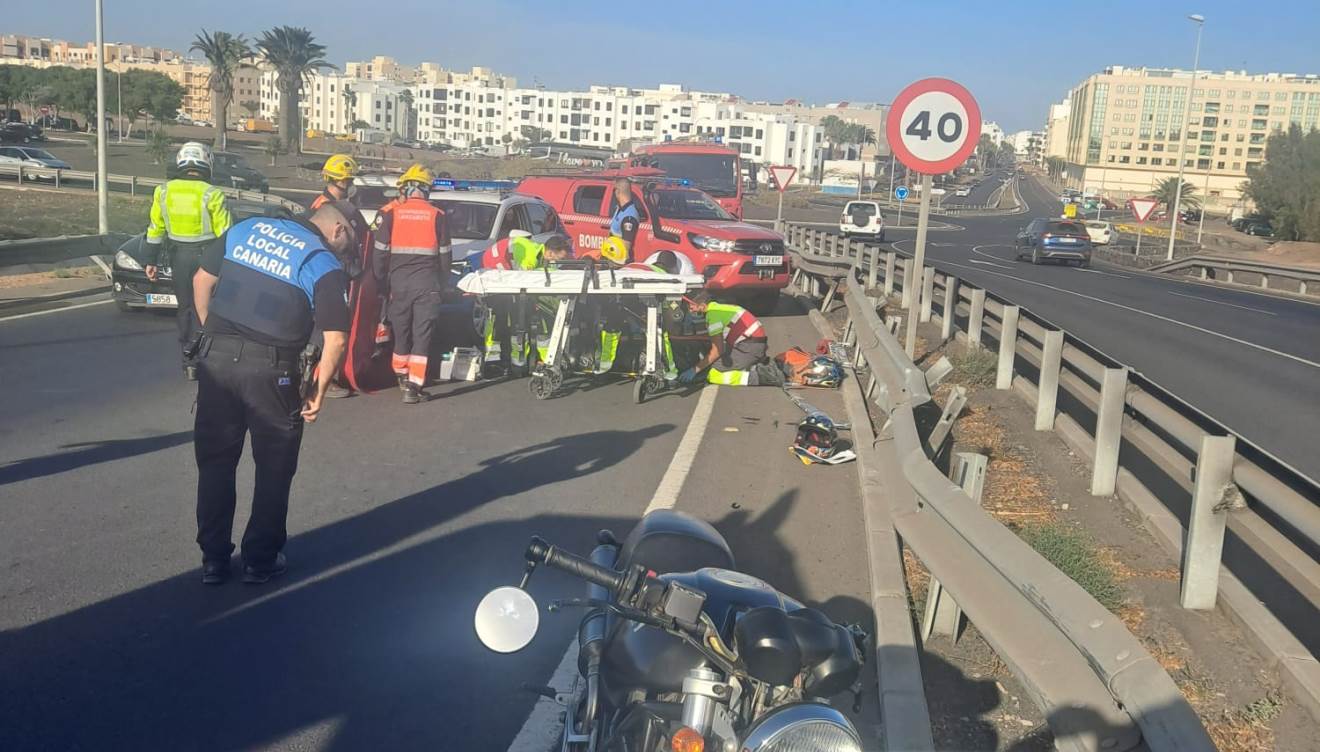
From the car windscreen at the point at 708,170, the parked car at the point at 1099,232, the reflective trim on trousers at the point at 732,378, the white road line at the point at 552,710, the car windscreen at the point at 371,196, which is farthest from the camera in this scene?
the parked car at the point at 1099,232

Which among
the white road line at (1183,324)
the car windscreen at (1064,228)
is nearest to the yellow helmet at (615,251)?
the white road line at (1183,324)

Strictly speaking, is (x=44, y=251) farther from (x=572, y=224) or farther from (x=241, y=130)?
(x=241, y=130)

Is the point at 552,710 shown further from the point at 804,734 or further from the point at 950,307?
the point at 950,307

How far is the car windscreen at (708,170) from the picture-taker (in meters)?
31.0

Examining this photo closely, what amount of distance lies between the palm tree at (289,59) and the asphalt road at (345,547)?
99.4m

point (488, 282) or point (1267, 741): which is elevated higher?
point (488, 282)

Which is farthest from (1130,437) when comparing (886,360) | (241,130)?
(241,130)

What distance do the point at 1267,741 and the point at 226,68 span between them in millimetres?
113918

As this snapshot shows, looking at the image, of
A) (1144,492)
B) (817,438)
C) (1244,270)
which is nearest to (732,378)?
(817,438)

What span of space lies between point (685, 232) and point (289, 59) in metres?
96.5

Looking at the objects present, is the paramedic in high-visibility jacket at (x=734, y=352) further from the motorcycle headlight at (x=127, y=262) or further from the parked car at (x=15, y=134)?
the parked car at (x=15, y=134)

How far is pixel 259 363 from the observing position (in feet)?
19.3

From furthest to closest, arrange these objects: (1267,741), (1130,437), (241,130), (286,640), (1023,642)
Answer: (241,130) < (1130,437) < (286,640) < (1267,741) < (1023,642)

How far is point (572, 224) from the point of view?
20.6 metres
